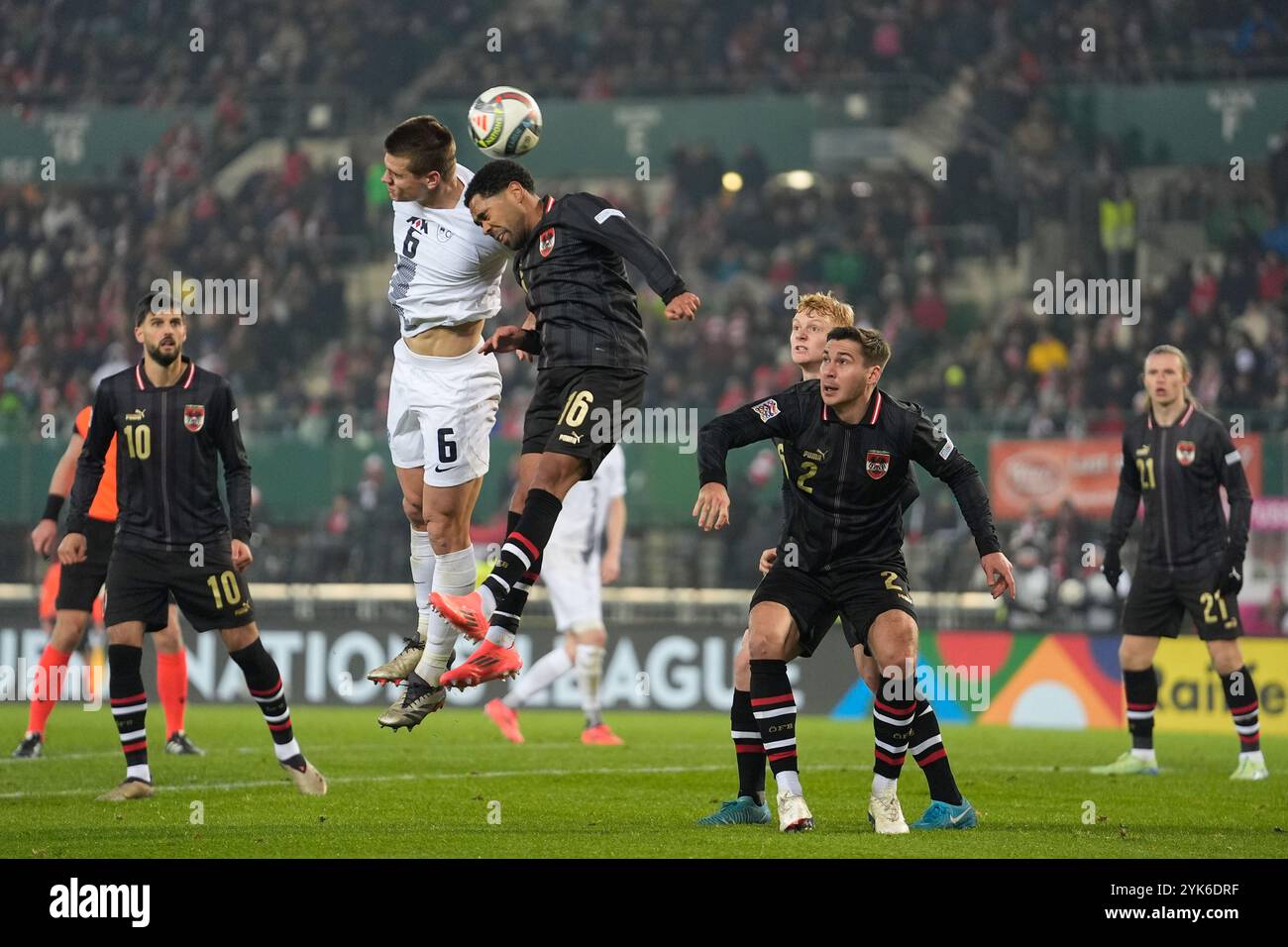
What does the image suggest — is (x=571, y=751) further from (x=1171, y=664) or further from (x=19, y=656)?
(x=19, y=656)

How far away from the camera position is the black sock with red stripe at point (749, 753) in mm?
8453

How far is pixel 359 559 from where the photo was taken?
1905cm

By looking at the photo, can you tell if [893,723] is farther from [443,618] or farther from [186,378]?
[186,378]

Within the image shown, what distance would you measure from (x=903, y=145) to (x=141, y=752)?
1813 cm

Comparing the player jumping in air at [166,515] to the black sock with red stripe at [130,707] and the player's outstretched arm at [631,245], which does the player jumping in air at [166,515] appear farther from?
the player's outstretched arm at [631,245]

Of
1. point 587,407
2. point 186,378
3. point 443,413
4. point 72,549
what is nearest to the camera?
point 587,407

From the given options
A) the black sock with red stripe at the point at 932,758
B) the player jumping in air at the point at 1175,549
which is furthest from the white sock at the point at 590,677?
the black sock with red stripe at the point at 932,758

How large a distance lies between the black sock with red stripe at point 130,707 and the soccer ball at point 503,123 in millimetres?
3249

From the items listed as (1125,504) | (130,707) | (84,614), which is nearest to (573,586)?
(84,614)

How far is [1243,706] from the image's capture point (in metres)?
11.6

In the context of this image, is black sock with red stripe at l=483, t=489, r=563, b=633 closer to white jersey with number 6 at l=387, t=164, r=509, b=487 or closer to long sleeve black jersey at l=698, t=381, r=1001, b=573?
white jersey with number 6 at l=387, t=164, r=509, b=487

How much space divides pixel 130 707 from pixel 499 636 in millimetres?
2517

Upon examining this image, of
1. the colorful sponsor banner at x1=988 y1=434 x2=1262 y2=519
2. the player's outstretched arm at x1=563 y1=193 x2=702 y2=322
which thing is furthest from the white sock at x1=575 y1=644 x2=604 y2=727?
the colorful sponsor banner at x1=988 y1=434 x2=1262 y2=519
